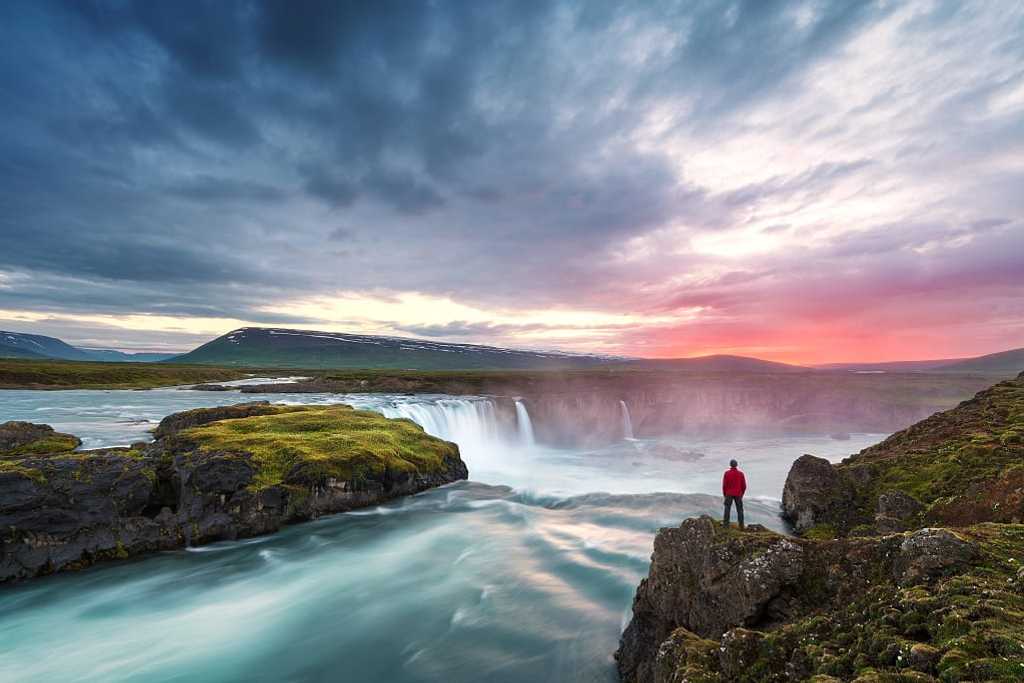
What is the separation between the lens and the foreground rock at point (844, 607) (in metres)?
5.97

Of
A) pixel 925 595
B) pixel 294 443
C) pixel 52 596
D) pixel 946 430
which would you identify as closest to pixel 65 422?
pixel 294 443

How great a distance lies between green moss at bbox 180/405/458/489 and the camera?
79.2 ft

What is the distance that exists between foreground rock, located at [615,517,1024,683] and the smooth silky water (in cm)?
502

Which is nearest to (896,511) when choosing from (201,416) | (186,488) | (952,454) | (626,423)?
(952,454)

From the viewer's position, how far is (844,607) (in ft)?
26.2

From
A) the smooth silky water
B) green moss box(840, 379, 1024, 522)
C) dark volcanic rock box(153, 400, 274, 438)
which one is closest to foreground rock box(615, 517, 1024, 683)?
the smooth silky water

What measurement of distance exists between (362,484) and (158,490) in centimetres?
894

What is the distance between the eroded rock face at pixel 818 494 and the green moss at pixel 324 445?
2006 cm

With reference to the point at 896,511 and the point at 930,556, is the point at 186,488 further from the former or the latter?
the point at 896,511

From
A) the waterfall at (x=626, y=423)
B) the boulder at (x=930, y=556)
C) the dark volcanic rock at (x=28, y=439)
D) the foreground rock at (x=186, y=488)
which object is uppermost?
the boulder at (x=930, y=556)

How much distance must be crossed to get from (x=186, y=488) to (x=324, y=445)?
23.3 feet

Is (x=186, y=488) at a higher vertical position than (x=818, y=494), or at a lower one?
lower

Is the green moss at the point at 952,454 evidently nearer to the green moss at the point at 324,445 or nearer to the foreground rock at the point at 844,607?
the foreground rock at the point at 844,607

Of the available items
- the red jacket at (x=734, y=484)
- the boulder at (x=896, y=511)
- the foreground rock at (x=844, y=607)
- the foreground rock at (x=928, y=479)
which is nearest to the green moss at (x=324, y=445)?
the red jacket at (x=734, y=484)
